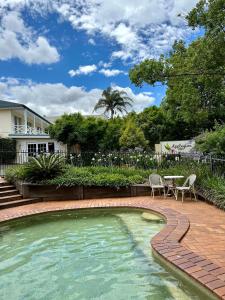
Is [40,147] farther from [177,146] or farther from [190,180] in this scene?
[190,180]

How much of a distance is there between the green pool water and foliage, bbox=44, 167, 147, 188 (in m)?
3.12

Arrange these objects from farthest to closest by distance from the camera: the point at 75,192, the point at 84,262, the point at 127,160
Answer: the point at 127,160 < the point at 75,192 < the point at 84,262

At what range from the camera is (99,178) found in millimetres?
12727

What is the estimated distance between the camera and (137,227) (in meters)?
8.12

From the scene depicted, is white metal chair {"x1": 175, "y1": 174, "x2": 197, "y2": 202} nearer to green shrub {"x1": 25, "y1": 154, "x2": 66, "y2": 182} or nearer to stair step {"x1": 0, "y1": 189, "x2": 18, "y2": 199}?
green shrub {"x1": 25, "y1": 154, "x2": 66, "y2": 182}

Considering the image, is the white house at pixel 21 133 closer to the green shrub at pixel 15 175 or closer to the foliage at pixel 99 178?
the green shrub at pixel 15 175

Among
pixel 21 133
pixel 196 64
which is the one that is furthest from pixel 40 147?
pixel 196 64

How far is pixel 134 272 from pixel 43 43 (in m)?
15.2

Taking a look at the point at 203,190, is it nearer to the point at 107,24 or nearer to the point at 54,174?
the point at 54,174

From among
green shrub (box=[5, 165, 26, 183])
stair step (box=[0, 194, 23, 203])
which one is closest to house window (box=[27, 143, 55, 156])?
green shrub (box=[5, 165, 26, 183])

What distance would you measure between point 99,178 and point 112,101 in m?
35.7

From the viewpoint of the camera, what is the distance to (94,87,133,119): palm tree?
47.4 meters

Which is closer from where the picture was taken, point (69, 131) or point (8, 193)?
point (8, 193)

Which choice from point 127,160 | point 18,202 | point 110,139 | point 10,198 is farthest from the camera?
point 110,139
